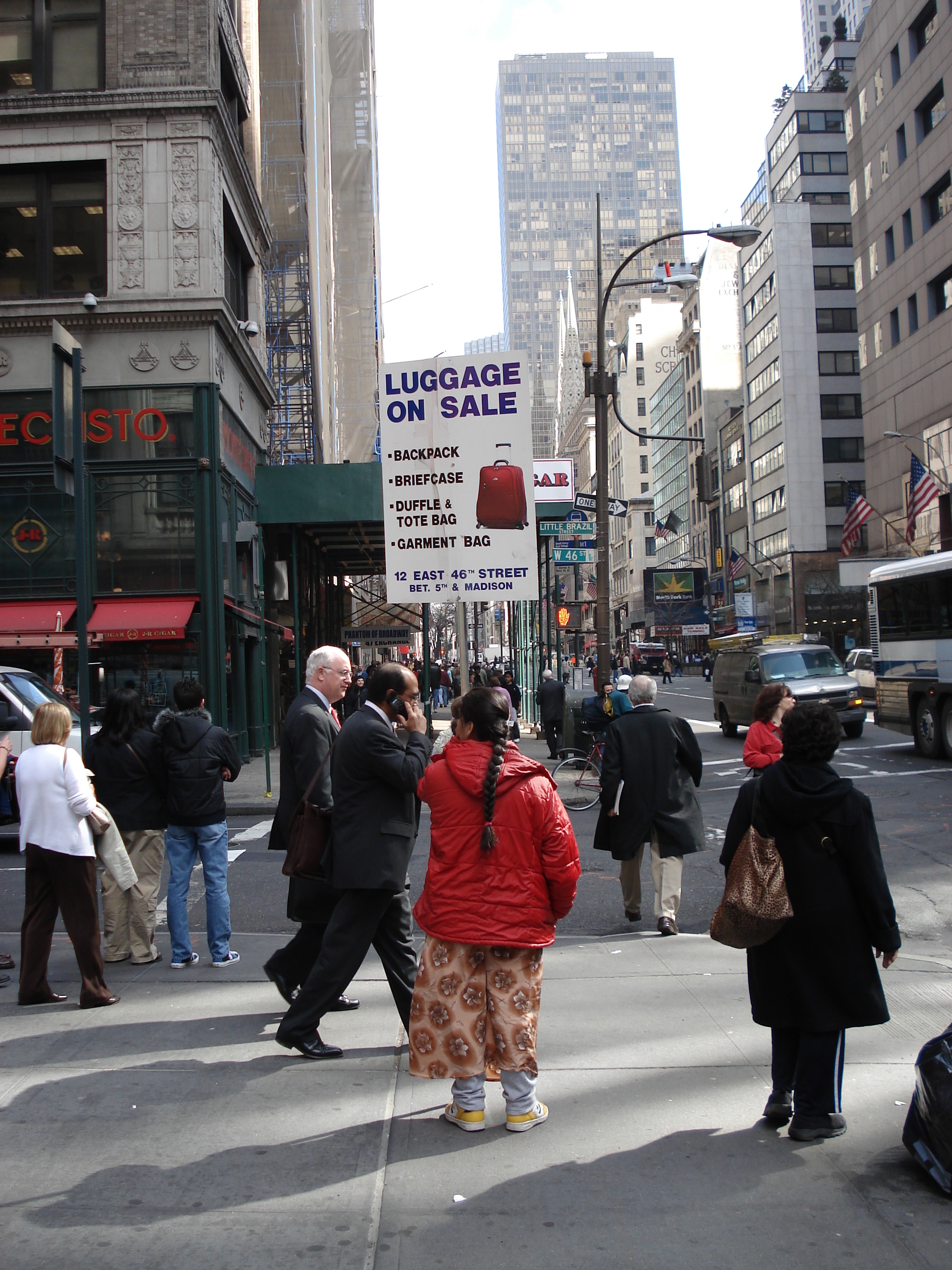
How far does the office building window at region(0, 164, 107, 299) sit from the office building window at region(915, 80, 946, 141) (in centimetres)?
3233

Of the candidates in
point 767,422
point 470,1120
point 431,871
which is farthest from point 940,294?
point 470,1120

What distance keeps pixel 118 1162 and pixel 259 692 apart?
20.8 meters

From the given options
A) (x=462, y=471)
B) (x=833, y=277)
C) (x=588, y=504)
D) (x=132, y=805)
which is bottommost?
(x=132, y=805)

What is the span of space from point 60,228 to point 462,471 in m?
16.9

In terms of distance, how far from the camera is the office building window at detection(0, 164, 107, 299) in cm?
2094

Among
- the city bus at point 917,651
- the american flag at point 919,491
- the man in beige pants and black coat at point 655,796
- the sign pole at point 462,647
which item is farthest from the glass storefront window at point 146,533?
the american flag at point 919,491

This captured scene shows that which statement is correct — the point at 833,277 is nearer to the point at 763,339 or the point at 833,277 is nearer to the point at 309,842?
the point at 763,339

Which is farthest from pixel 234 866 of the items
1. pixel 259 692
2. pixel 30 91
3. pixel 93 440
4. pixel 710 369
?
pixel 710 369

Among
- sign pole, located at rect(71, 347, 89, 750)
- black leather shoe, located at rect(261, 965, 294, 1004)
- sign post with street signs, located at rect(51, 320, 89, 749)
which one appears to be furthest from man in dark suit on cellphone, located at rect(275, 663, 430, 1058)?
sign pole, located at rect(71, 347, 89, 750)

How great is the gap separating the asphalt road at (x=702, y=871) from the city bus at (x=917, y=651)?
935mm

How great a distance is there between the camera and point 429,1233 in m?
3.46

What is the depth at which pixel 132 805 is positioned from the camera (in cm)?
692

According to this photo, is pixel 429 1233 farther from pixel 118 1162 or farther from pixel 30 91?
pixel 30 91

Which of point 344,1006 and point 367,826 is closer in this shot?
point 367,826
